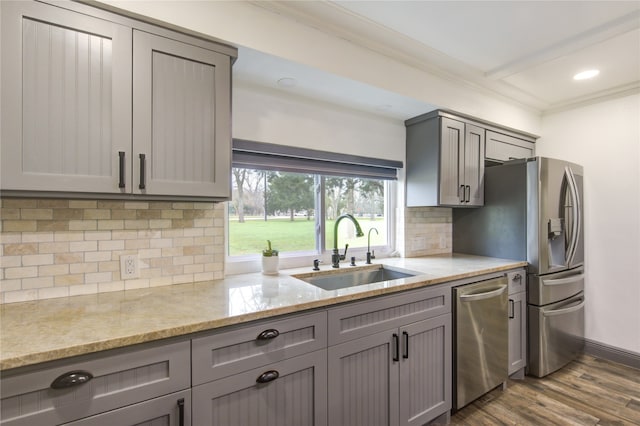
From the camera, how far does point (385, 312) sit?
1.67 m

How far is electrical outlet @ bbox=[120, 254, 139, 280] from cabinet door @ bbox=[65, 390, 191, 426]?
0.73 meters

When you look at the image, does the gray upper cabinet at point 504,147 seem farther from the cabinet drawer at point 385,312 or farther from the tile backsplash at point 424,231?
the cabinet drawer at point 385,312

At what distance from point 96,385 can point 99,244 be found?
0.77 m

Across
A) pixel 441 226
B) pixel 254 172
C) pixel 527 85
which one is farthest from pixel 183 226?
pixel 527 85

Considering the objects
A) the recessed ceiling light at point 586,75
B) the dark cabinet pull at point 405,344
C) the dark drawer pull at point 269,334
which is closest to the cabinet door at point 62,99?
the dark drawer pull at point 269,334

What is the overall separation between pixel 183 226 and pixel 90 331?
0.79 m

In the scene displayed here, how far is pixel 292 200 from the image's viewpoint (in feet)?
7.80

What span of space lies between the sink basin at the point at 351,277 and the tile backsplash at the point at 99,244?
2.22ft

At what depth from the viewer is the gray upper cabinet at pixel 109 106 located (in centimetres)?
114

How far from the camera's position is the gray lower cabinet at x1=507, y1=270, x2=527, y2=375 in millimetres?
2400

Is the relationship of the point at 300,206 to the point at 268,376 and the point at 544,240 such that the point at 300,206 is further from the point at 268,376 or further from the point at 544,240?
the point at 544,240

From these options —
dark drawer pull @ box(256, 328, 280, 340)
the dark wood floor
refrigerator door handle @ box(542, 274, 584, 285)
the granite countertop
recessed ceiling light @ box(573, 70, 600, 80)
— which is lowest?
the dark wood floor

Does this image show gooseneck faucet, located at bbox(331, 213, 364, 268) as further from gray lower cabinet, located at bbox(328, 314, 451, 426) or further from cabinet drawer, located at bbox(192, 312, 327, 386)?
cabinet drawer, located at bbox(192, 312, 327, 386)

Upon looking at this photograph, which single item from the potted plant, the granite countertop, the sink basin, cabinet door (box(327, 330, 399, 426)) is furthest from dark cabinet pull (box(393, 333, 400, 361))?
the potted plant
